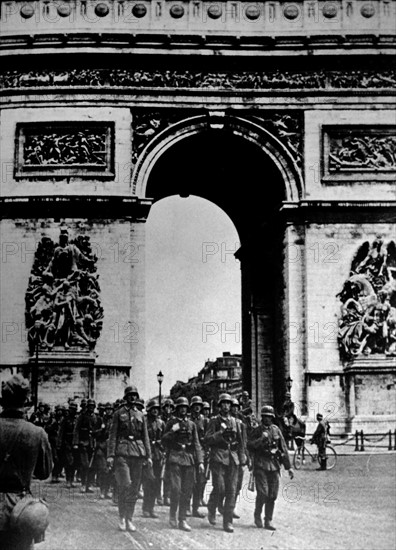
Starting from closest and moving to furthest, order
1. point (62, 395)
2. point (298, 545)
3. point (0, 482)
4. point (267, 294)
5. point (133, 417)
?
point (0, 482) < point (298, 545) < point (133, 417) < point (62, 395) < point (267, 294)

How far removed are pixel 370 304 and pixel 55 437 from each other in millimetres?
8443

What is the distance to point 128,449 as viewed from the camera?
1191 centimetres

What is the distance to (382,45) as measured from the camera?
23344 mm

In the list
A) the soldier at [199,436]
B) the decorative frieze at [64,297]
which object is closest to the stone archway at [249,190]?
the decorative frieze at [64,297]

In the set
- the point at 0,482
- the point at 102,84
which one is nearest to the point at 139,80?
the point at 102,84

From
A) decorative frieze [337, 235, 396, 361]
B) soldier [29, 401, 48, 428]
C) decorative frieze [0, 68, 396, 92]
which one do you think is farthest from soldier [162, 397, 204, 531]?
decorative frieze [0, 68, 396, 92]

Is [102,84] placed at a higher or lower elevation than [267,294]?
higher

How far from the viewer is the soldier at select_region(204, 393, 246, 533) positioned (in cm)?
1223

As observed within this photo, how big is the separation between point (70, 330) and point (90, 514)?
10208 mm

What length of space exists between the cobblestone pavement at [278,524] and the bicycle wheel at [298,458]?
2324mm

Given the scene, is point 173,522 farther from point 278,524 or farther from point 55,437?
point 55,437

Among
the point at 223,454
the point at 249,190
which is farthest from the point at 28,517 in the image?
the point at 249,190

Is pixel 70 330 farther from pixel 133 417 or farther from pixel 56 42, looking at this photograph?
pixel 133 417

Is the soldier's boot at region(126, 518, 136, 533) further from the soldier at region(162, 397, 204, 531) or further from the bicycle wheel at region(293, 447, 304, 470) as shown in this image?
the bicycle wheel at region(293, 447, 304, 470)
